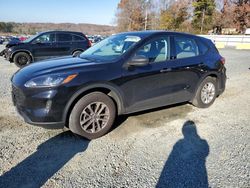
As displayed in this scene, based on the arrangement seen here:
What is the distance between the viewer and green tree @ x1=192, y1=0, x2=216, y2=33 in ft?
154

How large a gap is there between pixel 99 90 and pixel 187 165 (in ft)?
5.69

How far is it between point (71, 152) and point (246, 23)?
48.8 metres

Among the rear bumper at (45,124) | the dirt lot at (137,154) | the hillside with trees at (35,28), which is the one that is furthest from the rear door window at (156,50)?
the hillside with trees at (35,28)

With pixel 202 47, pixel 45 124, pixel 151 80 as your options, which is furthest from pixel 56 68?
pixel 202 47

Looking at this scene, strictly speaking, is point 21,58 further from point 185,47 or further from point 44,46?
point 185,47

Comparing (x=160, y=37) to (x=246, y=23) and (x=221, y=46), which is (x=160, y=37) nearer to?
(x=221, y=46)

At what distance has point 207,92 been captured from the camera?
17.5ft

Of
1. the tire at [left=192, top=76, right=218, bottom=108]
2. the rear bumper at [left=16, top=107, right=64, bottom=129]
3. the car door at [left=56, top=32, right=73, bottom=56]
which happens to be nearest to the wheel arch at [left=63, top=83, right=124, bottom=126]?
the rear bumper at [left=16, top=107, right=64, bottom=129]

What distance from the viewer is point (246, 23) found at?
44.1 metres

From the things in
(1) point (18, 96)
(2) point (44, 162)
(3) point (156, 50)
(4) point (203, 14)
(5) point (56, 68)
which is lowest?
(2) point (44, 162)

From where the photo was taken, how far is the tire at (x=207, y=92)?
5.18m

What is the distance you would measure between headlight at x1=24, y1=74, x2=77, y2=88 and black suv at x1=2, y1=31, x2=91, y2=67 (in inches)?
299

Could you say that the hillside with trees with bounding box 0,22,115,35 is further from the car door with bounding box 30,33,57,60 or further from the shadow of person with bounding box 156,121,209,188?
the shadow of person with bounding box 156,121,209,188

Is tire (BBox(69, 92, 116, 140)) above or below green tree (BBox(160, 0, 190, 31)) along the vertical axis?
below
